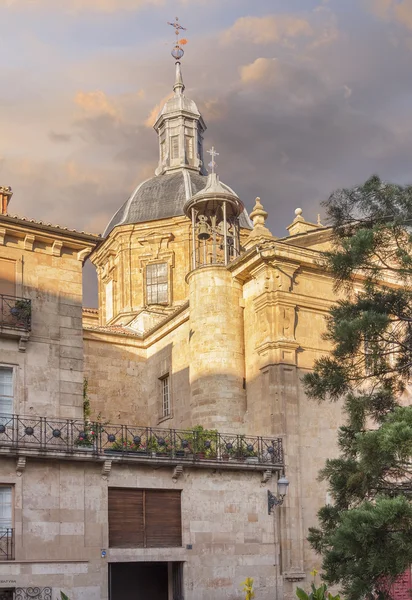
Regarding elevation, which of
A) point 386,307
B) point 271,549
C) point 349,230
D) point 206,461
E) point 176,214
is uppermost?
point 176,214

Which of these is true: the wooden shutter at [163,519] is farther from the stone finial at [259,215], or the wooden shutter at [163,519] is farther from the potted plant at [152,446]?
the stone finial at [259,215]

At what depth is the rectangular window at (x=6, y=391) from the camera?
24.4m

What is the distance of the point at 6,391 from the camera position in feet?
80.7

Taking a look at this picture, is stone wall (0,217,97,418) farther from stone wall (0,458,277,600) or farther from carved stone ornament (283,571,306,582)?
carved stone ornament (283,571,306,582)

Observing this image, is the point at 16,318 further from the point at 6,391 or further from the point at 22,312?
the point at 6,391

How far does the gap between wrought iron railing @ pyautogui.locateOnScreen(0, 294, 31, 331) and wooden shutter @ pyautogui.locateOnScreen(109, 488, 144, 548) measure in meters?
4.82

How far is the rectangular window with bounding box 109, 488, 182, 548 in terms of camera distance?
24.1 meters

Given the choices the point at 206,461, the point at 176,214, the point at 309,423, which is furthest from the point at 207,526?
the point at 176,214

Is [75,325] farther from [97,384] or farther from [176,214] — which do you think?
[176,214]

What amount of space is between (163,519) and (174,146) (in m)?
29.2

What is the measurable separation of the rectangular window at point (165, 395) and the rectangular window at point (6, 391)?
10642 mm

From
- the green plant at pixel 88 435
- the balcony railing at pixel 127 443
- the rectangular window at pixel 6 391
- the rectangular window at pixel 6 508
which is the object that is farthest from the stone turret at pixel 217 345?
the rectangular window at pixel 6 508

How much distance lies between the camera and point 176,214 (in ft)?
149

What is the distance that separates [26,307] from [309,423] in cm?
959
